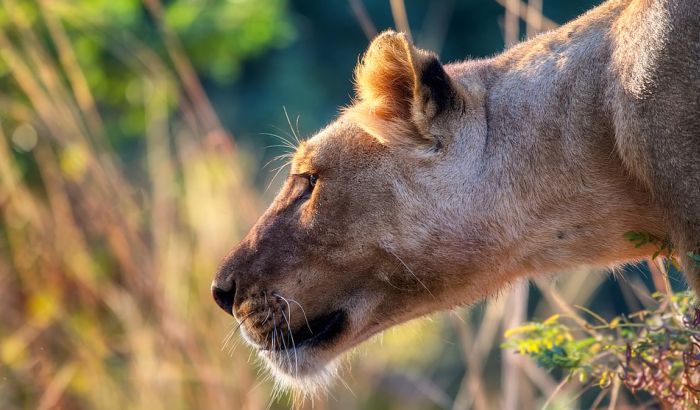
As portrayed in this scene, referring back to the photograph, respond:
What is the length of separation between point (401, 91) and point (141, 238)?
378 centimetres

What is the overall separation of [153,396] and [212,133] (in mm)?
1632

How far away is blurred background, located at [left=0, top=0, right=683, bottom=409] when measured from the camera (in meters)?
5.88

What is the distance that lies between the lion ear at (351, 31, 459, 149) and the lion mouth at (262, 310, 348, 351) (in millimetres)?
590

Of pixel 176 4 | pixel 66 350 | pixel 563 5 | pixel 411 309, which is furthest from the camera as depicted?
pixel 563 5

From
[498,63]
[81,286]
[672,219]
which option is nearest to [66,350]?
[81,286]

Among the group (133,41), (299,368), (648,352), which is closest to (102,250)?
(133,41)

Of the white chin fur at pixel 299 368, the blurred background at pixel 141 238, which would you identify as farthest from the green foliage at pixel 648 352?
the blurred background at pixel 141 238

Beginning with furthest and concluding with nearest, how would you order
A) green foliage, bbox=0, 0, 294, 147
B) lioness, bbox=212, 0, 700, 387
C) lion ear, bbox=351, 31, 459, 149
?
green foliage, bbox=0, 0, 294, 147
lion ear, bbox=351, 31, 459, 149
lioness, bbox=212, 0, 700, 387

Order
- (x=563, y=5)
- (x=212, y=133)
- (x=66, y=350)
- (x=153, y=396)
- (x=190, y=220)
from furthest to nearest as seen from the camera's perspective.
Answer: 1. (x=563, y=5)
2. (x=190, y=220)
3. (x=66, y=350)
4. (x=153, y=396)
5. (x=212, y=133)

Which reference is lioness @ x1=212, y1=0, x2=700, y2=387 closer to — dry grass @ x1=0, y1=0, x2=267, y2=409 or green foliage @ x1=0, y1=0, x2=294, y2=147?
dry grass @ x1=0, y1=0, x2=267, y2=409

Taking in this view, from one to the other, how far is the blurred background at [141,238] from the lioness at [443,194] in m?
1.24

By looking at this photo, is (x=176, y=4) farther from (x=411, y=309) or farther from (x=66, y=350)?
(x=411, y=309)

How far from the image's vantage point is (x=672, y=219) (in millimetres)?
2842

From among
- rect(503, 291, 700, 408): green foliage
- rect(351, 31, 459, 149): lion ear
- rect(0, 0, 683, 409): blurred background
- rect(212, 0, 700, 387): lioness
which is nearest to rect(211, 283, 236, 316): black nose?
rect(212, 0, 700, 387): lioness
